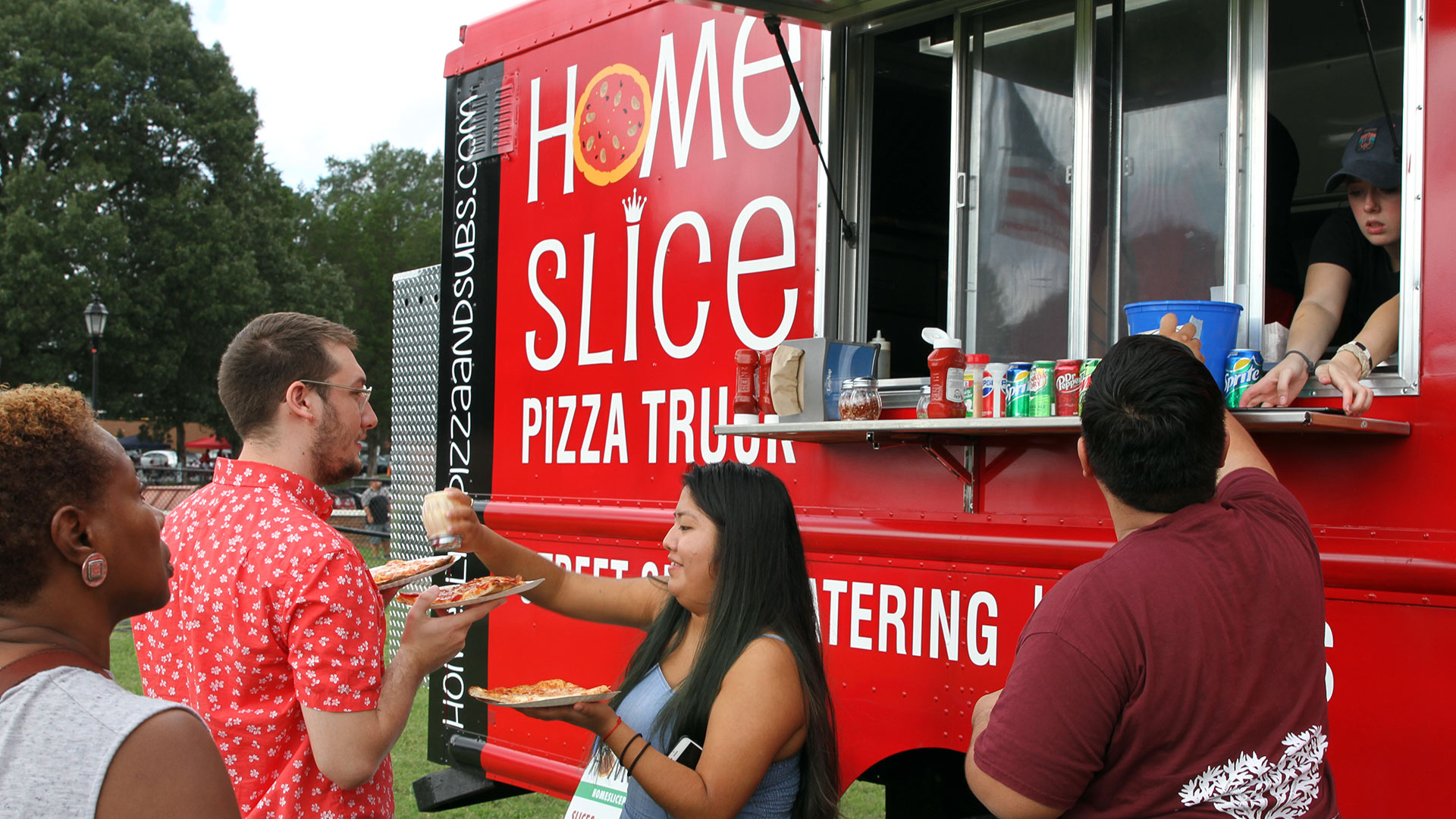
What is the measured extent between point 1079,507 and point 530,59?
274 centimetres

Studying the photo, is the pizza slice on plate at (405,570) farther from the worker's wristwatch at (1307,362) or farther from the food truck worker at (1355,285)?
the worker's wristwatch at (1307,362)

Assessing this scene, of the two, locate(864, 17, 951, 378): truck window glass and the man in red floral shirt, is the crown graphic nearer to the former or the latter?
locate(864, 17, 951, 378): truck window glass

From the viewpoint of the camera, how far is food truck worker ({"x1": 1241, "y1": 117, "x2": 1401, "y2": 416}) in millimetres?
2318

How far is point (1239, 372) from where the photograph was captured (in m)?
2.43

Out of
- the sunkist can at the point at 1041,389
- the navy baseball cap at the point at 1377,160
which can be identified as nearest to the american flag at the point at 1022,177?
the sunkist can at the point at 1041,389

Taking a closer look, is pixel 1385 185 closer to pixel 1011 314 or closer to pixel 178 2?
pixel 1011 314

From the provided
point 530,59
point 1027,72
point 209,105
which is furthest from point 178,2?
point 1027,72

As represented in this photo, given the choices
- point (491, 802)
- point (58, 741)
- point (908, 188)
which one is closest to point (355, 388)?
point (58, 741)

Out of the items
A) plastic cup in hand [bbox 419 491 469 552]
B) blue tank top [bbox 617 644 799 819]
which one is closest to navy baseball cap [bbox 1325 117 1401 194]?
blue tank top [bbox 617 644 799 819]

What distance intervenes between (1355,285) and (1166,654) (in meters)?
1.41

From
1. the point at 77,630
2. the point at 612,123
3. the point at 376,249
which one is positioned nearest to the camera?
the point at 77,630

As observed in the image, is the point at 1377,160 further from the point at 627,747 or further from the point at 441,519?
the point at 441,519

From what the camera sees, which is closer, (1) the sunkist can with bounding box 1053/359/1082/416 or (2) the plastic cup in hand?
(1) the sunkist can with bounding box 1053/359/1082/416

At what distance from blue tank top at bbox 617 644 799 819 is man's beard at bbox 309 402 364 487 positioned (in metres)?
0.84
